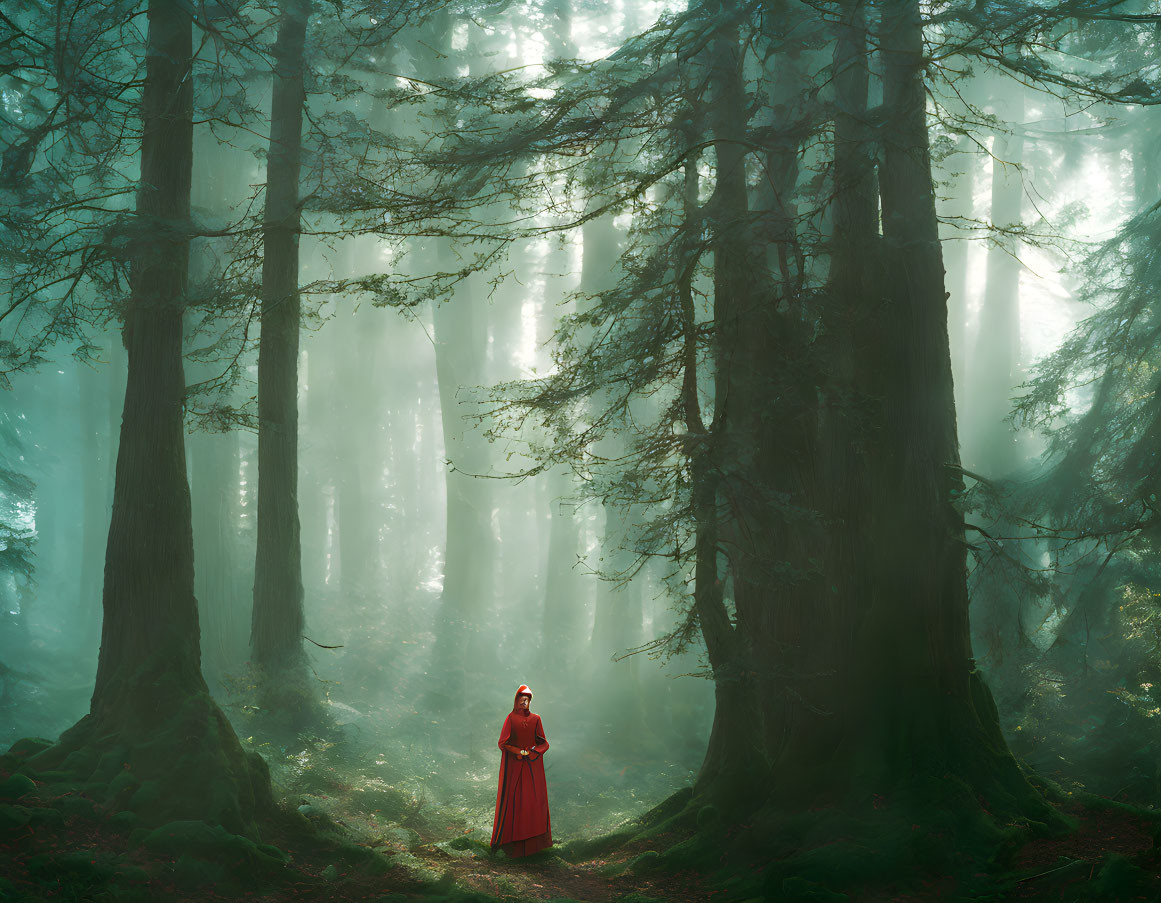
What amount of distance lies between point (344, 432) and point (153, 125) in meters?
21.5

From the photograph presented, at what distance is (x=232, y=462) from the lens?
19266mm

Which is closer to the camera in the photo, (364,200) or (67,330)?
(364,200)

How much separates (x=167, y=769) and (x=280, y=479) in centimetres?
588

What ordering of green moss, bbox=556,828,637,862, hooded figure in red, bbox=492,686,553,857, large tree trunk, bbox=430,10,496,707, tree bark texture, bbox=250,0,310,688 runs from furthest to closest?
large tree trunk, bbox=430,10,496,707
tree bark texture, bbox=250,0,310,688
green moss, bbox=556,828,637,862
hooded figure in red, bbox=492,686,553,857

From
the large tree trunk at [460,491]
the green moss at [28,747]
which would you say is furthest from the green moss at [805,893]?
the large tree trunk at [460,491]

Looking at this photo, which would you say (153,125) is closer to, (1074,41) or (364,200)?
(364,200)

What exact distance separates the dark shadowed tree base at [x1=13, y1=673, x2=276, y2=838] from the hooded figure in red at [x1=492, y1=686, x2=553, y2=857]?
2.34m

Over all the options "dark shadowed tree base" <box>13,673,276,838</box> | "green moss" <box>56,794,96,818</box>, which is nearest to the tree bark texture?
"dark shadowed tree base" <box>13,673,276,838</box>

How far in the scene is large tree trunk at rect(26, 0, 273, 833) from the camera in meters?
6.52

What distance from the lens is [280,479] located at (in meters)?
11.8

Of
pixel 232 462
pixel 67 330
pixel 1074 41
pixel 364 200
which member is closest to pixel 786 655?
pixel 364 200

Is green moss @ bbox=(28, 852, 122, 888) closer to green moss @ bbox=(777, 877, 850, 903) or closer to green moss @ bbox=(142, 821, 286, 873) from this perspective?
green moss @ bbox=(142, 821, 286, 873)

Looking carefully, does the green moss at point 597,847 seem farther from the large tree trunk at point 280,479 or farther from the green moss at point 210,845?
the large tree trunk at point 280,479

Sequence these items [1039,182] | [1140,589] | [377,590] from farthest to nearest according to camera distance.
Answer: [377,590] < [1039,182] < [1140,589]
